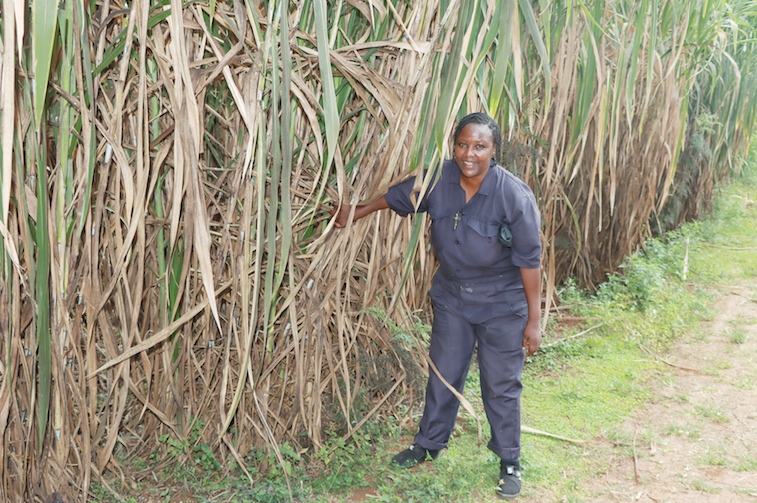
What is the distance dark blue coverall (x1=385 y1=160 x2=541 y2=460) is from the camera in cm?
196

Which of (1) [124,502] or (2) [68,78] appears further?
(1) [124,502]

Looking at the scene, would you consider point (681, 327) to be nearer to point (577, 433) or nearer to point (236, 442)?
point (577, 433)

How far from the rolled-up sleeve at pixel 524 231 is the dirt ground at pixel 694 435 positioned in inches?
36.4

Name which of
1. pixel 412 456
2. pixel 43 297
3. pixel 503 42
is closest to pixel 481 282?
pixel 412 456

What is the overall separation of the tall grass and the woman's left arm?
38 cm

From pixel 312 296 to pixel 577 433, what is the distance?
1389 millimetres

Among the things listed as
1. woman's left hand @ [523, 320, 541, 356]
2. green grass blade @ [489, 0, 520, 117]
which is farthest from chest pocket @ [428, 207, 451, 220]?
green grass blade @ [489, 0, 520, 117]

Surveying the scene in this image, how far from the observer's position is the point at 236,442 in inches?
77.8

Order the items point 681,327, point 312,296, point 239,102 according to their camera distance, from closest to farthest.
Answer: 1. point 239,102
2. point 312,296
3. point 681,327

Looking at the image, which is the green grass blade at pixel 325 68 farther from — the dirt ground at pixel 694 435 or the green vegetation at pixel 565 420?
the dirt ground at pixel 694 435

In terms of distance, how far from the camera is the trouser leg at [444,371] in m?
2.14

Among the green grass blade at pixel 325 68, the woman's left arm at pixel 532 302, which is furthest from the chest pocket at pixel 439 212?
the green grass blade at pixel 325 68

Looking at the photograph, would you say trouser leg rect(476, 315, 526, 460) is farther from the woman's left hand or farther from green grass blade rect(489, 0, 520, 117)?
green grass blade rect(489, 0, 520, 117)

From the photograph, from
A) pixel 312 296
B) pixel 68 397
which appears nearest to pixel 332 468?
pixel 312 296
